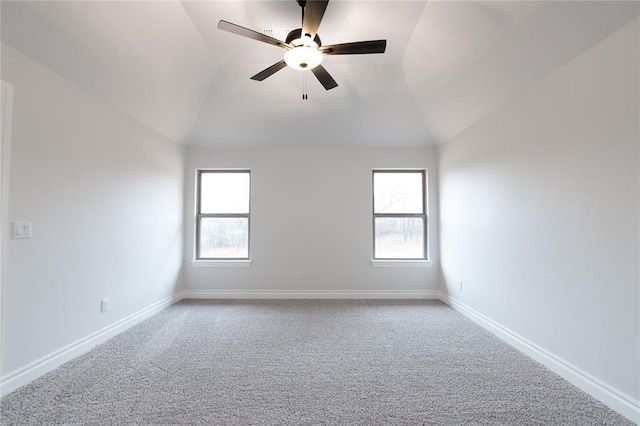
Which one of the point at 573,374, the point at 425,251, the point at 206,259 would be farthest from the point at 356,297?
A: the point at 573,374

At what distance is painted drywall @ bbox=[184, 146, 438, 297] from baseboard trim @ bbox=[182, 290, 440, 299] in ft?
0.09

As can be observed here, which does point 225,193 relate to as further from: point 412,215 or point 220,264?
point 412,215

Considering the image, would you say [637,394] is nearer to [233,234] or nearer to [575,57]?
[575,57]

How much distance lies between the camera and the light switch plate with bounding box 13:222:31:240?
1797mm

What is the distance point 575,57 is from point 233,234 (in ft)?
13.4

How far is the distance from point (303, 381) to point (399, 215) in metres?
2.85

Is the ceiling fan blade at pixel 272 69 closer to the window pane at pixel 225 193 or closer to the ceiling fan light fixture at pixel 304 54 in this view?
the ceiling fan light fixture at pixel 304 54

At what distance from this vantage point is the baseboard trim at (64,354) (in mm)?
1754

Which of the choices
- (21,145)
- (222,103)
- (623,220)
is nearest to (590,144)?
(623,220)

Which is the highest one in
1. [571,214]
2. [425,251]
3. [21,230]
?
[571,214]

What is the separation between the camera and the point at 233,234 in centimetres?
412

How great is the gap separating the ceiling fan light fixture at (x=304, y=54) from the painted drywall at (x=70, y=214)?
5.97 feet

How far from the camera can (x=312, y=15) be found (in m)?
1.76

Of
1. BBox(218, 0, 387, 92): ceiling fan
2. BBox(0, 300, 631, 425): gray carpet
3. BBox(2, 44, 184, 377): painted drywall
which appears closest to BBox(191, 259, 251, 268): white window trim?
BBox(2, 44, 184, 377): painted drywall
